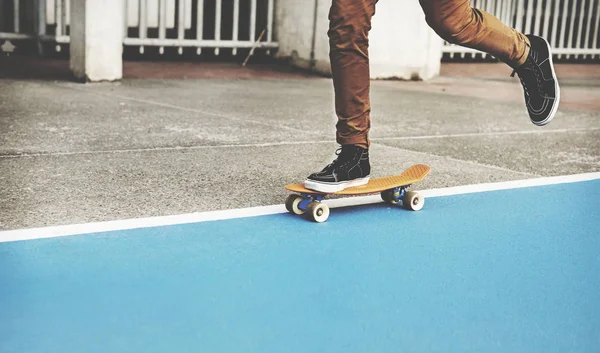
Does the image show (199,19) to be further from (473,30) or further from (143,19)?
(473,30)

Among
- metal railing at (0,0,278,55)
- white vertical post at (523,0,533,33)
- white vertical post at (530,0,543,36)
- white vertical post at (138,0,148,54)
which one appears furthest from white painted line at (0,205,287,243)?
white vertical post at (530,0,543,36)

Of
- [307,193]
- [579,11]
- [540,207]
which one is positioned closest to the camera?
[307,193]

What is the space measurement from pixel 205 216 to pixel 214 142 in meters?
2.13

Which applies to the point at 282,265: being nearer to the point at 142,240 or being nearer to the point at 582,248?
the point at 142,240

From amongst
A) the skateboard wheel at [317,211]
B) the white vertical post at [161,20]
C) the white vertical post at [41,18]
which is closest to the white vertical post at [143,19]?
the white vertical post at [161,20]

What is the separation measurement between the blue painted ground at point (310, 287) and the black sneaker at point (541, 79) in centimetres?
93

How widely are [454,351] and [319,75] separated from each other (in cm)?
986

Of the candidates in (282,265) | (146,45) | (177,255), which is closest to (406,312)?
(282,265)

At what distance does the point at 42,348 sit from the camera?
2178 mm

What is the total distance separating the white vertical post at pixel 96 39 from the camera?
908cm

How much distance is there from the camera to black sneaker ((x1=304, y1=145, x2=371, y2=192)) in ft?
12.1

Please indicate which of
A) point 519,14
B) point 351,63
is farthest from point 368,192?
point 519,14

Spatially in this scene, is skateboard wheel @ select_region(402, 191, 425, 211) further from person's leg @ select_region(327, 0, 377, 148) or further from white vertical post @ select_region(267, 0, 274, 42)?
white vertical post @ select_region(267, 0, 274, 42)

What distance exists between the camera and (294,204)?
372 cm
